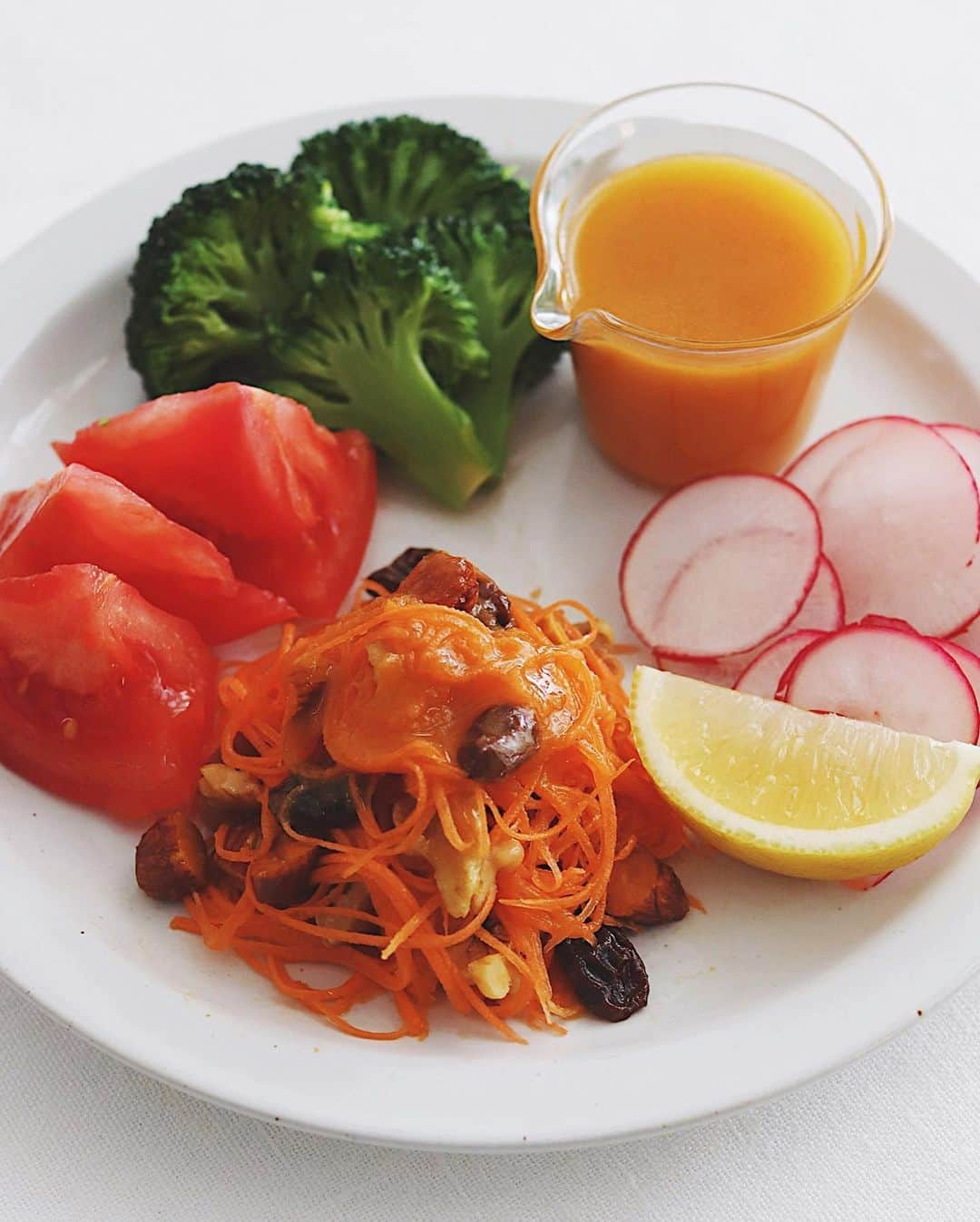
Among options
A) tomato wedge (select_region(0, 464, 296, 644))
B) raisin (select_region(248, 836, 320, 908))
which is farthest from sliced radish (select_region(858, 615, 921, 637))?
tomato wedge (select_region(0, 464, 296, 644))

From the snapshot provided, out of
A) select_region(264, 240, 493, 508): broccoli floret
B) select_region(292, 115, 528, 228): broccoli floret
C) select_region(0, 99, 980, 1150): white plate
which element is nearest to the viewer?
select_region(0, 99, 980, 1150): white plate

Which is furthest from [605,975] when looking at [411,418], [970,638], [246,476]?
[411,418]

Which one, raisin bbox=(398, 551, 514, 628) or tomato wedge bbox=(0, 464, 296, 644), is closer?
raisin bbox=(398, 551, 514, 628)

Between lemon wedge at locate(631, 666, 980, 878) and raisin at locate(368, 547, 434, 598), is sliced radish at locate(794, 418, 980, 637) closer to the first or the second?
lemon wedge at locate(631, 666, 980, 878)

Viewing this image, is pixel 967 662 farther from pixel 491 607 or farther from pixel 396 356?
pixel 396 356

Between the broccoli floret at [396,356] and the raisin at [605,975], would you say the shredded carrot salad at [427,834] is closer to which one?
the raisin at [605,975]

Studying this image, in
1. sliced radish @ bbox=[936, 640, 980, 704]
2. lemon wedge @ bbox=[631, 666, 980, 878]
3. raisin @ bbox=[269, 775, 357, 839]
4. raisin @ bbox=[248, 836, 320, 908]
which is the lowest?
sliced radish @ bbox=[936, 640, 980, 704]

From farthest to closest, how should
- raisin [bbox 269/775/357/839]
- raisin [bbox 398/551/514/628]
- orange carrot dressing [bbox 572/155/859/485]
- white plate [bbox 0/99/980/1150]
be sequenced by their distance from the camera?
orange carrot dressing [bbox 572/155/859/485] → raisin [bbox 398/551/514/628] → raisin [bbox 269/775/357/839] → white plate [bbox 0/99/980/1150]

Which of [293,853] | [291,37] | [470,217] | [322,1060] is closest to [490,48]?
[291,37]
